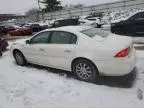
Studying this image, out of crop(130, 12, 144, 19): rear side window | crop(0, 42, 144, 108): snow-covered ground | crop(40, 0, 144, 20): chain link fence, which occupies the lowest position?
crop(0, 42, 144, 108): snow-covered ground

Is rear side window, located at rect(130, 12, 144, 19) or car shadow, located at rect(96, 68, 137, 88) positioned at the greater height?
rear side window, located at rect(130, 12, 144, 19)

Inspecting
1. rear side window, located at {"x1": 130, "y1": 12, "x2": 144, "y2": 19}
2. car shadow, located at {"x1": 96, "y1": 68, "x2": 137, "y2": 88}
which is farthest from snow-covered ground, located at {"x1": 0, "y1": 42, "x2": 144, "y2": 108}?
rear side window, located at {"x1": 130, "y1": 12, "x2": 144, "y2": 19}

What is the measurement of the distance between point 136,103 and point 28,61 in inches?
162

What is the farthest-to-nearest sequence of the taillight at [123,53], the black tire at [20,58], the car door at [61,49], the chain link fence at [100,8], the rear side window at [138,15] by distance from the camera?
the chain link fence at [100,8] → the rear side window at [138,15] → the black tire at [20,58] → the car door at [61,49] → the taillight at [123,53]

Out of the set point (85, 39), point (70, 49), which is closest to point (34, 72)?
point (70, 49)

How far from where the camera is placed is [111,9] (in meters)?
31.5

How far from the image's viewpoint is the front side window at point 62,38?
5.57 metres

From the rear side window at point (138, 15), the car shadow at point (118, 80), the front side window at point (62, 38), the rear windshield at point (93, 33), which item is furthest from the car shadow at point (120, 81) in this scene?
the rear side window at point (138, 15)

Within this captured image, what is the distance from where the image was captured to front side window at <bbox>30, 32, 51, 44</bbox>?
6239 millimetres

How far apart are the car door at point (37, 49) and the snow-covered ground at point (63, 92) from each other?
0.51m

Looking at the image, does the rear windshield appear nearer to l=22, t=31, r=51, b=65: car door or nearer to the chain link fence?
l=22, t=31, r=51, b=65: car door

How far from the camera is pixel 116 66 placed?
478 centimetres

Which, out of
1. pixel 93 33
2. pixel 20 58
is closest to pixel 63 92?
pixel 93 33

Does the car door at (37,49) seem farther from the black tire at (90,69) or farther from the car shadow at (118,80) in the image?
the black tire at (90,69)
